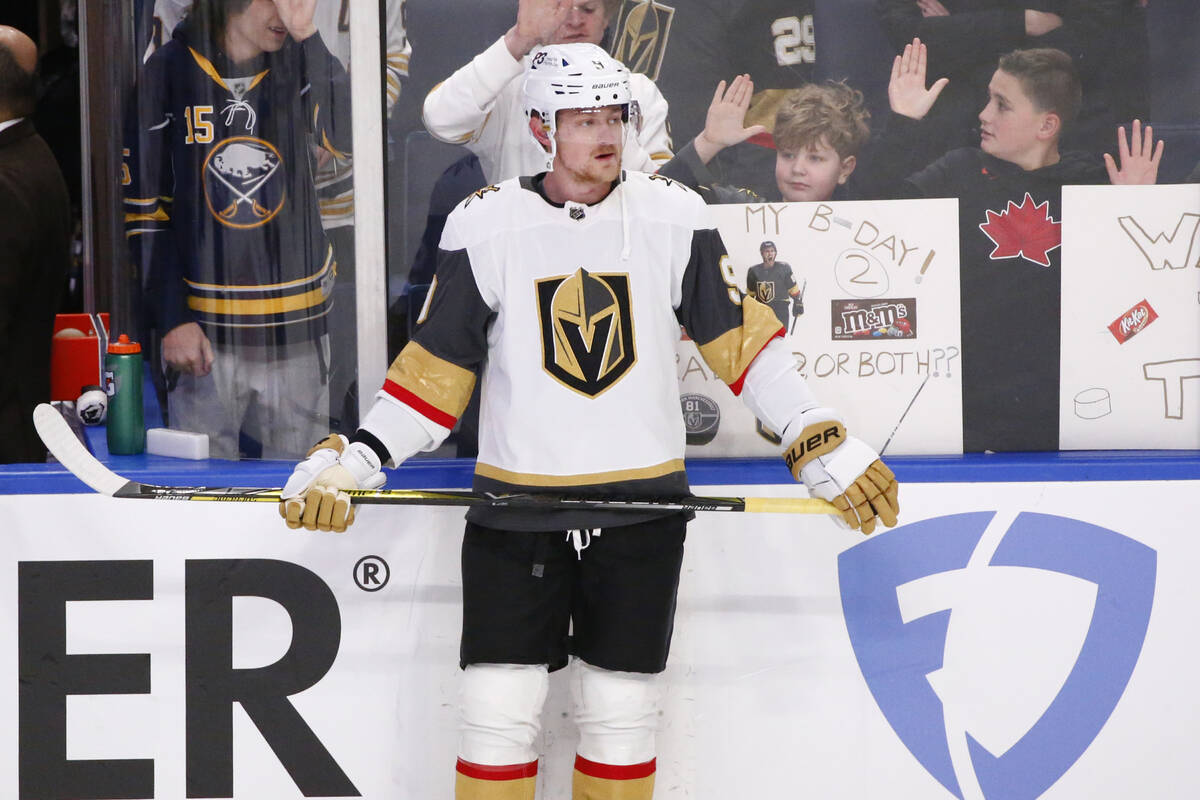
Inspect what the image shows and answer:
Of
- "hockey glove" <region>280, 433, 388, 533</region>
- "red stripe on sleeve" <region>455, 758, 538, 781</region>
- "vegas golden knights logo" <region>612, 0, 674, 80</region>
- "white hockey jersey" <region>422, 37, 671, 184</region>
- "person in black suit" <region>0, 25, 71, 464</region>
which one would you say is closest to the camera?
"hockey glove" <region>280, 433, 388, 533</region>

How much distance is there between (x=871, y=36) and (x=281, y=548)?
154 cm

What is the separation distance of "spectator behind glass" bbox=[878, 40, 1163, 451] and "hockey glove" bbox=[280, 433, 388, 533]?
122 centimetres

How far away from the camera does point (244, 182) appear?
2430 millimetres

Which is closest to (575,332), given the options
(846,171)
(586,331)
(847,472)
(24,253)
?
(586,331)

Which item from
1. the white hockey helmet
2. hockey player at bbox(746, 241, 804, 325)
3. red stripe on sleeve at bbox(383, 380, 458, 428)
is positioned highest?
the white hockey helmet

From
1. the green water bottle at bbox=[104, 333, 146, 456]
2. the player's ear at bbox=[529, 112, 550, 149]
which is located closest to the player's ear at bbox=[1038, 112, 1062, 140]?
the player's ear at bbox=[529, 112, 550, 149]

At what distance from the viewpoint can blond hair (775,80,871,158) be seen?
2.52m

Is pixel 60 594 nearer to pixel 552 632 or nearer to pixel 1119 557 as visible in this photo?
pixel 552 632

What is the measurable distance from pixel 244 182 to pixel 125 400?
521 millimetres

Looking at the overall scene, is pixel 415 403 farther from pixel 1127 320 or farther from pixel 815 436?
pixel 1127 320

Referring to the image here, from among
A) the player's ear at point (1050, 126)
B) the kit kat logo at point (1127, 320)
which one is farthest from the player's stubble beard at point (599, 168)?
the kit kat logo at point (1127, 320)

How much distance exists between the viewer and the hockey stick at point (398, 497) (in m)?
A: 2.11

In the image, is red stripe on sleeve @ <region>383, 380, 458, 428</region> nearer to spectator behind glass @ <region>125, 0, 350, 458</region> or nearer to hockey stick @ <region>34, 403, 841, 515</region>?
hockey stick @ <region>34, 403, 841, 515</region>

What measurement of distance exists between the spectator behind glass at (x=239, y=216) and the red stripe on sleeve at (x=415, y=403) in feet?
1.26
